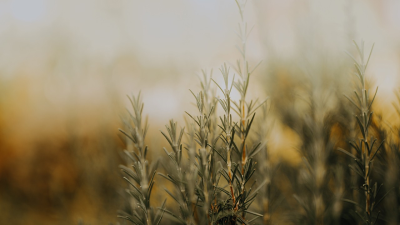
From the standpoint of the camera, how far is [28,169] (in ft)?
4.86

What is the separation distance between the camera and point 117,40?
1.51m

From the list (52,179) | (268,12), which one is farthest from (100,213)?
(268,12)

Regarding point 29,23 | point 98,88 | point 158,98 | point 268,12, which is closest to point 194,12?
point 268,12

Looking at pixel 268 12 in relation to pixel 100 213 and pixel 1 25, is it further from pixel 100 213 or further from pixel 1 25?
pixel 1 25

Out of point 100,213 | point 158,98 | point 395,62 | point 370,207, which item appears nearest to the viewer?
point 370,207

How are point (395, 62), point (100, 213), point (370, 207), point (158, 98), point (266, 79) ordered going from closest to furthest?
Answer: point (370, 207), point (266, 79), point (395, 62), point (100, 213), point (158, 98)

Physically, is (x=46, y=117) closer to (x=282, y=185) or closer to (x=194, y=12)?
(x=194, y=12)

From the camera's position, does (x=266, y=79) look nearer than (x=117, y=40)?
Yes

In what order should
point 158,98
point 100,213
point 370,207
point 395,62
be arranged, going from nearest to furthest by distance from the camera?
point 370,207
point 395,62
point 100,213
point 158,98

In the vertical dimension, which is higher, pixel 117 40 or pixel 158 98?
pixel 117 40

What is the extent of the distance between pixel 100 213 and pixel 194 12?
1.18m

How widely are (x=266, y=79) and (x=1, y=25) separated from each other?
5.37 feet

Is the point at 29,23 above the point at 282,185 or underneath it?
above

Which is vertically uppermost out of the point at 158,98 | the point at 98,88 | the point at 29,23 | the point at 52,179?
the point at 29,23
